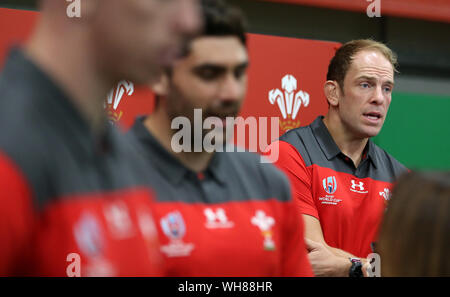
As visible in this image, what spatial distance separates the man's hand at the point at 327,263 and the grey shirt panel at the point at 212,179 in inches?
30.9

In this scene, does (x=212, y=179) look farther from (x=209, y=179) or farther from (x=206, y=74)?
(x=206, y=74)

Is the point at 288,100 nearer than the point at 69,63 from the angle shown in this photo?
No

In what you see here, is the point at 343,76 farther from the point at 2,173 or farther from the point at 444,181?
the point at 2,173

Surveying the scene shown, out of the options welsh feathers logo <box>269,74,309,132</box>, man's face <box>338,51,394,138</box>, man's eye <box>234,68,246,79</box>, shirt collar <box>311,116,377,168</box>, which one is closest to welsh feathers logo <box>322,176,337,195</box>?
shirt collar <box>311,116,377,168</box>

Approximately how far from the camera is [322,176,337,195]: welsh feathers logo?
253cm

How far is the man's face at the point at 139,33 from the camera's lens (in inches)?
32.1

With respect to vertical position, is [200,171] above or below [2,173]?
above

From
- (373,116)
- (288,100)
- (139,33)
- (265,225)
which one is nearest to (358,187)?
(373,116)

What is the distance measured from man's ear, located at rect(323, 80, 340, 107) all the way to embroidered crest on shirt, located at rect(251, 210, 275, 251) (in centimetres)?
144

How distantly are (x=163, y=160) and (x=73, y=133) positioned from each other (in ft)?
2.19

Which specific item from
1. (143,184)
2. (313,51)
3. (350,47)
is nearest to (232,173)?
(143,184)

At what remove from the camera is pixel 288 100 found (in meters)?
3.22

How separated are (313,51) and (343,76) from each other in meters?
0.58
